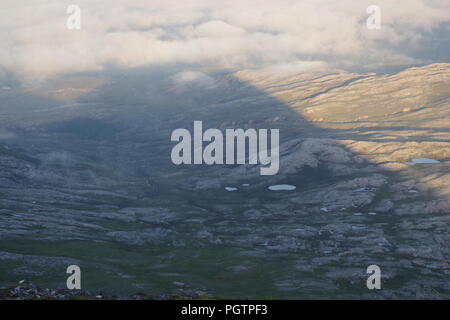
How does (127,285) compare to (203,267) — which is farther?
(203,267)
